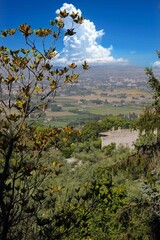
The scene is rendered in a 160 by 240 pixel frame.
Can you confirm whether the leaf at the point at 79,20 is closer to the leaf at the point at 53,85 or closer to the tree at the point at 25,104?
the tree at the point at 25,104

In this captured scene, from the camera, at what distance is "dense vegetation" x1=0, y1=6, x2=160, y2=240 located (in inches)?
165

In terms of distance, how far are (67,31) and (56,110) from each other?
116 metres

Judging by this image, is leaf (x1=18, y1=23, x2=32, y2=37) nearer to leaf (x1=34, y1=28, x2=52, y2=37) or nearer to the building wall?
leaf (x1=34, y1=28, x2=52, y2=37)

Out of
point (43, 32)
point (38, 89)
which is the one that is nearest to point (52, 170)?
point (38, 89)

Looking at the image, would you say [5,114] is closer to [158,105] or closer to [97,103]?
[158,105]

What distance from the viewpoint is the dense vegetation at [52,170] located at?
420 cm

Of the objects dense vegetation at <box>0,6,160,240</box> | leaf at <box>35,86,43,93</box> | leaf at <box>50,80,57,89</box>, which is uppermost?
leaf at <box>50,80,57,89</box>

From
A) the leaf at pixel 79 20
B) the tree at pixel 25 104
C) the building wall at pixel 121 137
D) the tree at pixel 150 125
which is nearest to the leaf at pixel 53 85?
the tree at pixel 25 104

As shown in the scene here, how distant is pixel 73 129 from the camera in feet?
15.0

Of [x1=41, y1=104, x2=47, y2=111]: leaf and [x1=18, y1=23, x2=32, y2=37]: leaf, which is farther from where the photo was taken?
[x1=41, y1=104, x2=47, y2=111]: leaf

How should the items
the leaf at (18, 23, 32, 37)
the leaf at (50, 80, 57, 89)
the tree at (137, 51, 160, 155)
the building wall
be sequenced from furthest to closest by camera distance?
the building wall
the tree at (137, 51, 160, 155)
the leaf at (50, 80, 57, 89)
the leaf at (18, 23, 32, 37)

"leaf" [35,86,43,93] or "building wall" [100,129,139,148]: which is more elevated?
"leaf" [35,86,43,93]

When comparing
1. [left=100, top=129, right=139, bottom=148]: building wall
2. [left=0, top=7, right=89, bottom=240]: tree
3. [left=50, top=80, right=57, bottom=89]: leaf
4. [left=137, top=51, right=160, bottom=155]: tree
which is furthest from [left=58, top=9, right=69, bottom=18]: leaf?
[left=100, top=129, right=139, bottom=148]: building wall

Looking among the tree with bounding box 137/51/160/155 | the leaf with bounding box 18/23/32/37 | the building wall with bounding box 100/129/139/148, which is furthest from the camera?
the building wall with bounding box 100/129/139/148
